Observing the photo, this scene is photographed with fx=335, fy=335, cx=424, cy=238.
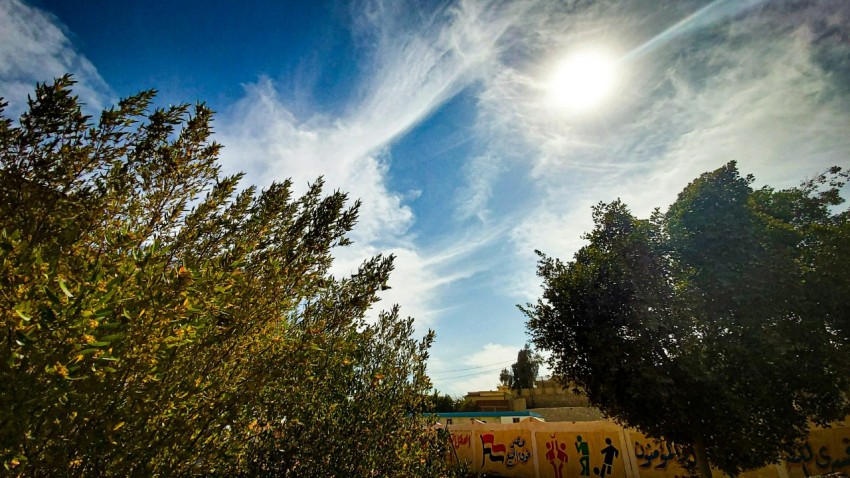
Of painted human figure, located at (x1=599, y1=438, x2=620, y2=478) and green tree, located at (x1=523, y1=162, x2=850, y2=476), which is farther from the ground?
green tree, located at (x1=523, y1=162, x2=850, y2=476)

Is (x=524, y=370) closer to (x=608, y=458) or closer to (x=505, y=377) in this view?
(x=505, y=377)

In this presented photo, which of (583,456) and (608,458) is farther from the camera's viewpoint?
(583,456)

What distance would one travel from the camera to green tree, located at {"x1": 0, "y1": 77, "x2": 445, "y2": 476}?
1.57 m

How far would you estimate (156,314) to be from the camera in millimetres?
1780

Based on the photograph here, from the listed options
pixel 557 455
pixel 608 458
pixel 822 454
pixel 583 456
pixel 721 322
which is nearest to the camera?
pixel 721 322

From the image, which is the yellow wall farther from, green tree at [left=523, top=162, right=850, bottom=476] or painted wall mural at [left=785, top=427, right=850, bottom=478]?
green tree at [left=523, top=162, right=850, bottom=476]

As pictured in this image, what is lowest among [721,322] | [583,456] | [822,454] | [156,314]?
[583,456]

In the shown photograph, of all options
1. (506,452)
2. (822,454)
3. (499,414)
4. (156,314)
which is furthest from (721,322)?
(499,414)

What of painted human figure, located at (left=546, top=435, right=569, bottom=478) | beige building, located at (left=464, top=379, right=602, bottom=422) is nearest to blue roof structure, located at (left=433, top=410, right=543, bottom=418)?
beige building, located at (left=464, top=379, right=602, bottom=422)

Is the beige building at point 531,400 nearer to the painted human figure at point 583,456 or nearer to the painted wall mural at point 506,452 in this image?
the painted wall mural at point 506,452

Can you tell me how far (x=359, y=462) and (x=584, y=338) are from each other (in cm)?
966

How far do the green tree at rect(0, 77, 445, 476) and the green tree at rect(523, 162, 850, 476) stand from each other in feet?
30.4

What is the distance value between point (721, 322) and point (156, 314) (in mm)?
12385

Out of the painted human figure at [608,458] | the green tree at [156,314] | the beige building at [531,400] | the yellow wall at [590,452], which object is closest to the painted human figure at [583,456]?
the yellow wall at [590,452]
